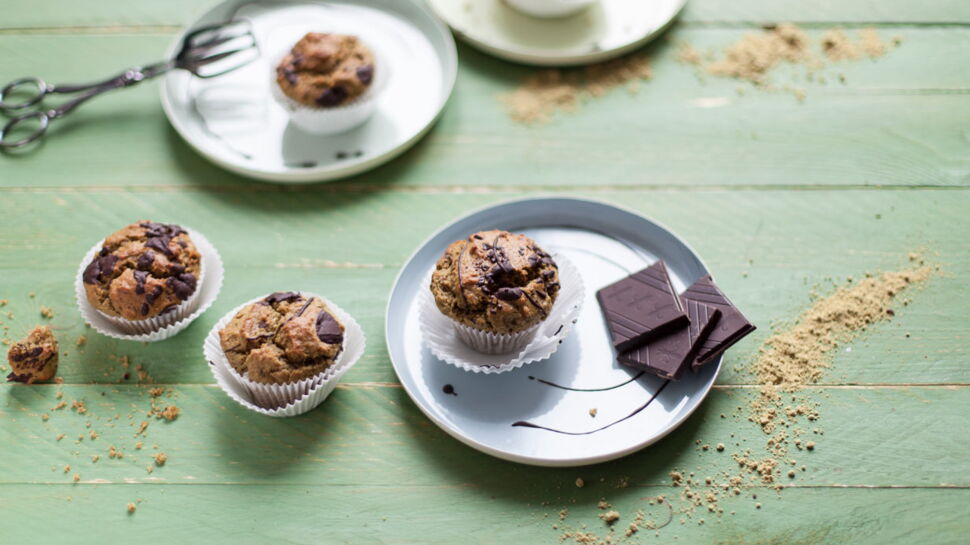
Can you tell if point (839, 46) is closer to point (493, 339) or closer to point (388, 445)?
point (493, 339)

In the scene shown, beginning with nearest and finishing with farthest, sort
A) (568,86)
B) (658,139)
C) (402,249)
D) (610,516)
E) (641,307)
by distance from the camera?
(610,516) → (641,307) → (402,249) → (658,139) → (568,86)

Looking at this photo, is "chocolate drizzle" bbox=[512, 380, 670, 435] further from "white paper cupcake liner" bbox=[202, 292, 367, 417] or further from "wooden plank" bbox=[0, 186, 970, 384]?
"white paper cupcake liner" bbox=[202, 292, 367, 417]

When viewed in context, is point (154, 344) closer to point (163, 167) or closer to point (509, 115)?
point (163, 167)

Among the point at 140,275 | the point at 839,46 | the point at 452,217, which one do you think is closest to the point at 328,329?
the point at 140,275

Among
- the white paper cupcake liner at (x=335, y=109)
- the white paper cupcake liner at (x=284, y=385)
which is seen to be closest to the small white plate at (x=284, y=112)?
the white paper cupcake liner at (x=335, y=109)

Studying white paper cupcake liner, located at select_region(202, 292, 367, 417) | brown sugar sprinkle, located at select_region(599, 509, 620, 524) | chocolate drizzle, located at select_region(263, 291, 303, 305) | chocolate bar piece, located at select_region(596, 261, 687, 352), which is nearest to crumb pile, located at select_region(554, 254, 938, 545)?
brown sugar sprinkle, located at select_region(599, 509, 620, 524)

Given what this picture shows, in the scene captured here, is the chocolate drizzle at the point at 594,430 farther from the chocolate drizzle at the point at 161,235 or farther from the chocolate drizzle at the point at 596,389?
the chocolate drizzle at the point at 161,235
